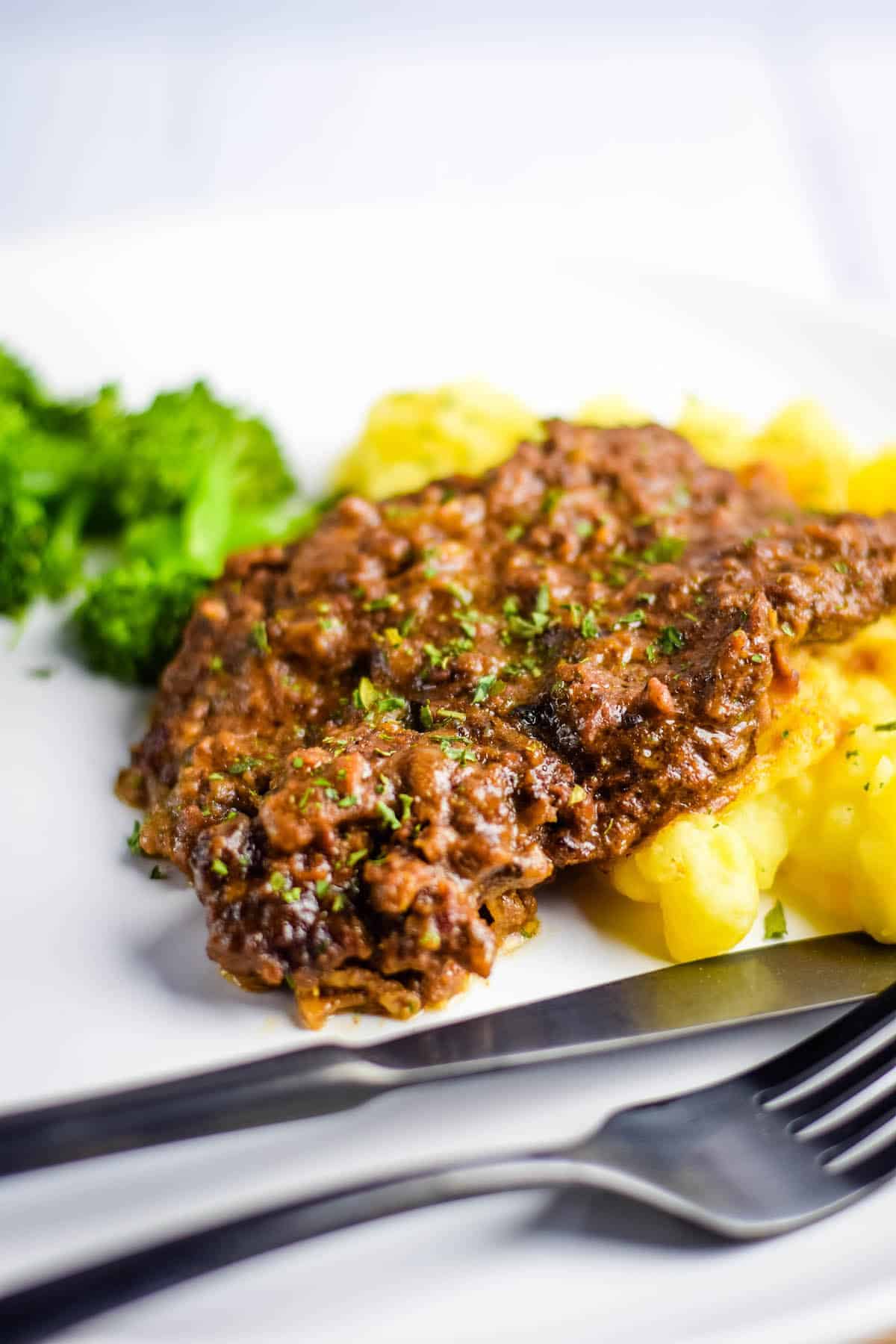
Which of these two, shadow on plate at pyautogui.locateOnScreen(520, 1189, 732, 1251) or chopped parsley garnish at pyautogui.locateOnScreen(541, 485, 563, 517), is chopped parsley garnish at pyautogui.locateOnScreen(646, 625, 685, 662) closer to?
chopped parsley garnish at pyautogui.locateOnScreen(541, 485, 563, 517)

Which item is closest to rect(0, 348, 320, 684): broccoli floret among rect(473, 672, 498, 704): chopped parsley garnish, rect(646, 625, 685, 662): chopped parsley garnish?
rect(473, 672, 498, 704): chopped parsley garnish

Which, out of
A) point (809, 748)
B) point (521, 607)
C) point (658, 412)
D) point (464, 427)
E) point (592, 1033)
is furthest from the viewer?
point (658, 412)

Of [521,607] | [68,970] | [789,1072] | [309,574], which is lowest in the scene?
[789,1072]

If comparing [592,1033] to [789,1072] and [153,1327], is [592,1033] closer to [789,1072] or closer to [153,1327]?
Result: [789,1072]

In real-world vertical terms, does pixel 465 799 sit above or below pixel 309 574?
below

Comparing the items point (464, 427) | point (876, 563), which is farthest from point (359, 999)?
point (464, 427)

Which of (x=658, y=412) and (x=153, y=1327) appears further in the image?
(x=658, y=412)

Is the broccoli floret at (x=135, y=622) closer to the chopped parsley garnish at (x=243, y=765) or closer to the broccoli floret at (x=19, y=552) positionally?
the broccoli floret at (x=19, y=552)
